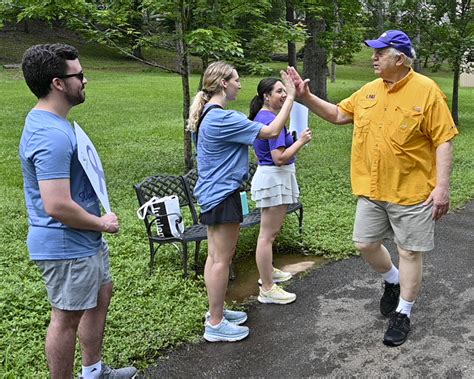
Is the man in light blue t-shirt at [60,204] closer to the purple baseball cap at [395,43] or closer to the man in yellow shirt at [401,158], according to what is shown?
the man in yellow shirt at [401,158]

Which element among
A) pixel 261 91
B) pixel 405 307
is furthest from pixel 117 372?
pixel 261 91

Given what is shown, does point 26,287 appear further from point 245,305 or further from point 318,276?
point 318,276

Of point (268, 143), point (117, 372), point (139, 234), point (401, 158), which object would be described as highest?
point (401, 158)

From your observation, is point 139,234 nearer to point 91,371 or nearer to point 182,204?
point 182,204

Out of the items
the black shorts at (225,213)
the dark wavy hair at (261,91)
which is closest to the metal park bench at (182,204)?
the dark wavy hair at (261,91)

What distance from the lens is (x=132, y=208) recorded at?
7.07m

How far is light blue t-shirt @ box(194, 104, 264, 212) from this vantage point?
11.0 feet

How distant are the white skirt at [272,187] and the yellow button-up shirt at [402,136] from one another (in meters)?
0.71

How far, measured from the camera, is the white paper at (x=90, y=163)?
8.49ft

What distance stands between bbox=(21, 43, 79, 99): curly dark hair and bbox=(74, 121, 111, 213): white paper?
0.75 feet

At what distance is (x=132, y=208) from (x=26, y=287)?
268 cm

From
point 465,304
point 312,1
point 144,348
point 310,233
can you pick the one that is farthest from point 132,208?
point 312,1

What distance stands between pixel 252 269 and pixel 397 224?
1.84 meters

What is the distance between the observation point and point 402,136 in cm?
343
